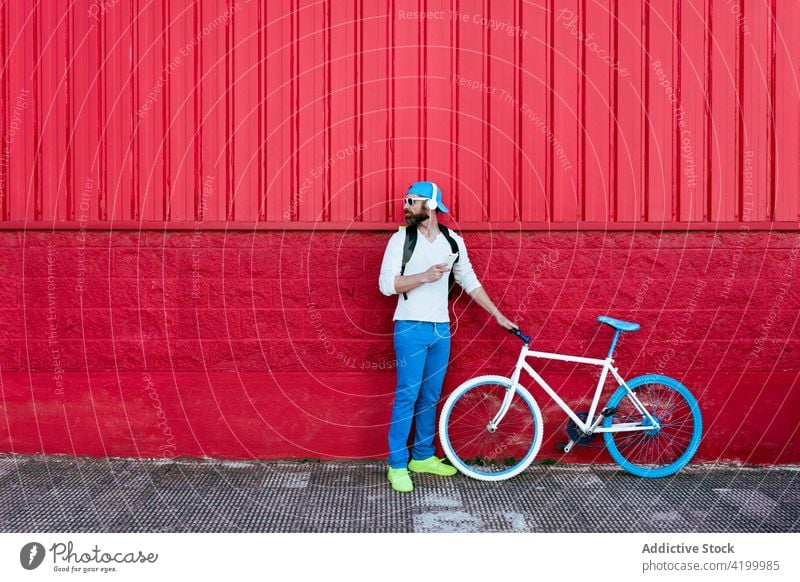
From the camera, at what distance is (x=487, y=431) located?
17.6ft

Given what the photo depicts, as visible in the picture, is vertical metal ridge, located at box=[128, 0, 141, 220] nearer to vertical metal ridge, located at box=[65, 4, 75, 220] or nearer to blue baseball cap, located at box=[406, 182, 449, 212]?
vertical metal ridge, located at box=[65, 4, 75, 220]

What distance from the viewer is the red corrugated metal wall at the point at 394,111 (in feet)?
17.8

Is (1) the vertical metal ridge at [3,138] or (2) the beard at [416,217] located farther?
(1) the vertical metal ridge at [3,138]

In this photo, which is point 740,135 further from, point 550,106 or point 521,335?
point 521,335

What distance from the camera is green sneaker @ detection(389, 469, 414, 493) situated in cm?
484

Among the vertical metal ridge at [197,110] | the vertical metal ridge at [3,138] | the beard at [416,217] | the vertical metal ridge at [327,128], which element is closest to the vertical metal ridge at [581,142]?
the beard at [416,217]

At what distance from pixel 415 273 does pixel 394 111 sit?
1320 millimetres

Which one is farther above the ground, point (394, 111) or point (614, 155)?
point (394, 111)

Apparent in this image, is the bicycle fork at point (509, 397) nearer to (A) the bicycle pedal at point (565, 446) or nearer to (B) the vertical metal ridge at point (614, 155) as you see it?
(A) the bicycle pedal at point (565, 446)

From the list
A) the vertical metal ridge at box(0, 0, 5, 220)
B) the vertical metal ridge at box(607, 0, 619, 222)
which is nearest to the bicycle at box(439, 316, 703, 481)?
the vertical metal ridge at box(607, 0, 619, 222)

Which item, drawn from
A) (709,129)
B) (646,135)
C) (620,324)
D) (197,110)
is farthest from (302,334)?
(709,129)

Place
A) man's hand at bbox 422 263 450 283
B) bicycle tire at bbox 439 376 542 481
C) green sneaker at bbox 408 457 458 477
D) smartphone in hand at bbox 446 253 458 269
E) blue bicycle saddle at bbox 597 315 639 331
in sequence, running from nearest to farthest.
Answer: man's hand at bbox 422 263 450 283, smartphone in hand at bbox 446 253 458 269, blue bicycle saddle at bbox 597 315 639 331, green sneaker at bbox 408 457 458 477, bicycle tire at bbox 439 376 542 481

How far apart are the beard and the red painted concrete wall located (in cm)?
44
